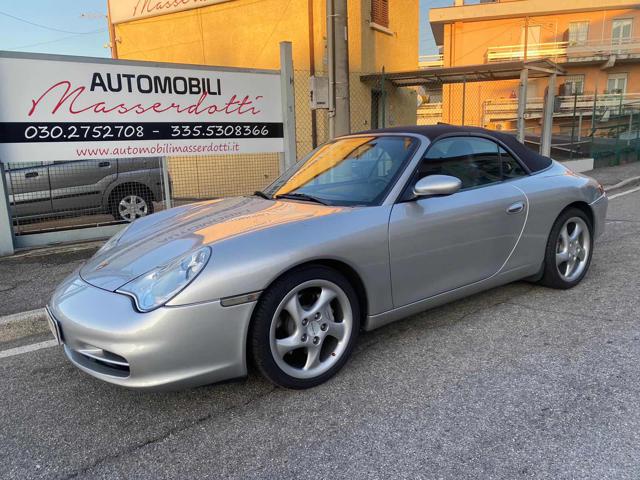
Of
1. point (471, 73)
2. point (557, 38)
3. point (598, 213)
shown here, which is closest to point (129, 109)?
point (598, 213)

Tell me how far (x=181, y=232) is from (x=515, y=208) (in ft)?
7.82

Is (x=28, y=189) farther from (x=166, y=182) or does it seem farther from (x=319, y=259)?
(x=319, y=259)

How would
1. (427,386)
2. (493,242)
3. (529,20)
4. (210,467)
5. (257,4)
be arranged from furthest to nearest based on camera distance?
(529,20) → (257,4) → (493,242) → (427,386) → (210,467)

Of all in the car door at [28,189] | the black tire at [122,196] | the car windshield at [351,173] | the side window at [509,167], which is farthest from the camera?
the black tire at [122,196]

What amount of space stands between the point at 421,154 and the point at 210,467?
228cm

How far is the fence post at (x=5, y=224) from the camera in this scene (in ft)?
19.5

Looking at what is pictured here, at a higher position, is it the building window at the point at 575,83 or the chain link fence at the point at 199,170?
the building window at the point at 575,83

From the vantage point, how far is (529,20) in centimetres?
3097

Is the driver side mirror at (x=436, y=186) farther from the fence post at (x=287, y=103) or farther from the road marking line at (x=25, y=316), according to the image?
the fence post at (x=287, y=103)

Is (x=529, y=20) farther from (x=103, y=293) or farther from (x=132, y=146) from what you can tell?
(x=103, y=293)

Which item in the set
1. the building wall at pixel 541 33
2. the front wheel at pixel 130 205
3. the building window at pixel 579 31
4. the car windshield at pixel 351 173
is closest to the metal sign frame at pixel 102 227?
the front wheel at pixel 130 205

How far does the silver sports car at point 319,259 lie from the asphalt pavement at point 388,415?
273 millimetres

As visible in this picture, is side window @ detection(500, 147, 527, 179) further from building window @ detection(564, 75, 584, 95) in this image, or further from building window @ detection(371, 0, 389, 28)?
building window @ detection(564, 75, 584, 95)

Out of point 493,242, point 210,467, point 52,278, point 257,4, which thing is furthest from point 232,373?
point 257,4
